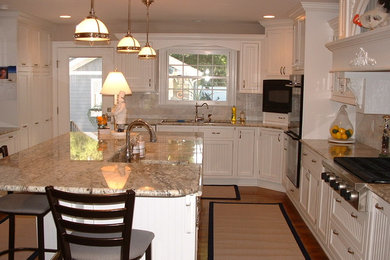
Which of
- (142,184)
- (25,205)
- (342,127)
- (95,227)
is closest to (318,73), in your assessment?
(342,127)

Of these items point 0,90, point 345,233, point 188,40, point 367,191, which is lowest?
point 345,233

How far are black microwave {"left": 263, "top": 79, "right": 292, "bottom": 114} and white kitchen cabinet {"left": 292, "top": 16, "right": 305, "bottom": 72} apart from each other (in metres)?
0.40

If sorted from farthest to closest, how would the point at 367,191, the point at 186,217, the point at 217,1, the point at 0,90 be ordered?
the point at 0,90
the point at 217,1
the point at 367,191
the point at 186,217

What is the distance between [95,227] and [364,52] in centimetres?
230

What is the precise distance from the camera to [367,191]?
9.30ft

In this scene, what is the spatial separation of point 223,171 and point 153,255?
392 centimetres

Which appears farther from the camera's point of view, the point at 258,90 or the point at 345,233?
the point at 258,90

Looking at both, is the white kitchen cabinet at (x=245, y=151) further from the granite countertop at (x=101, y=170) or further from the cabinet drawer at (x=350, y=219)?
the cabinet drawer at (x=350, y=219)

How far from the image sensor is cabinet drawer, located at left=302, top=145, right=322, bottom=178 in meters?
4.10

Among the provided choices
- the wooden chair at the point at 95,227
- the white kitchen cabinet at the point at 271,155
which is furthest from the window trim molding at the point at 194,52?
the wooden chair at the point at 95,227

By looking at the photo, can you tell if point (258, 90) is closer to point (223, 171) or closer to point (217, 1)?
point (223, 171)

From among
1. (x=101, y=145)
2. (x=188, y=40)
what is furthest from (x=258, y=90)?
(x=101, y=145)

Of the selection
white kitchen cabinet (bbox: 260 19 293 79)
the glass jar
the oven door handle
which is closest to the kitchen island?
the glass jar

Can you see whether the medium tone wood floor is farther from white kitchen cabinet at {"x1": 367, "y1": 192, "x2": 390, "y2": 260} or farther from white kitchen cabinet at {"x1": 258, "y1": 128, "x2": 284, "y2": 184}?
white kitchen cabinet at {"x1": 367, "y1": 192, "x2": 390, "y2": 260}
